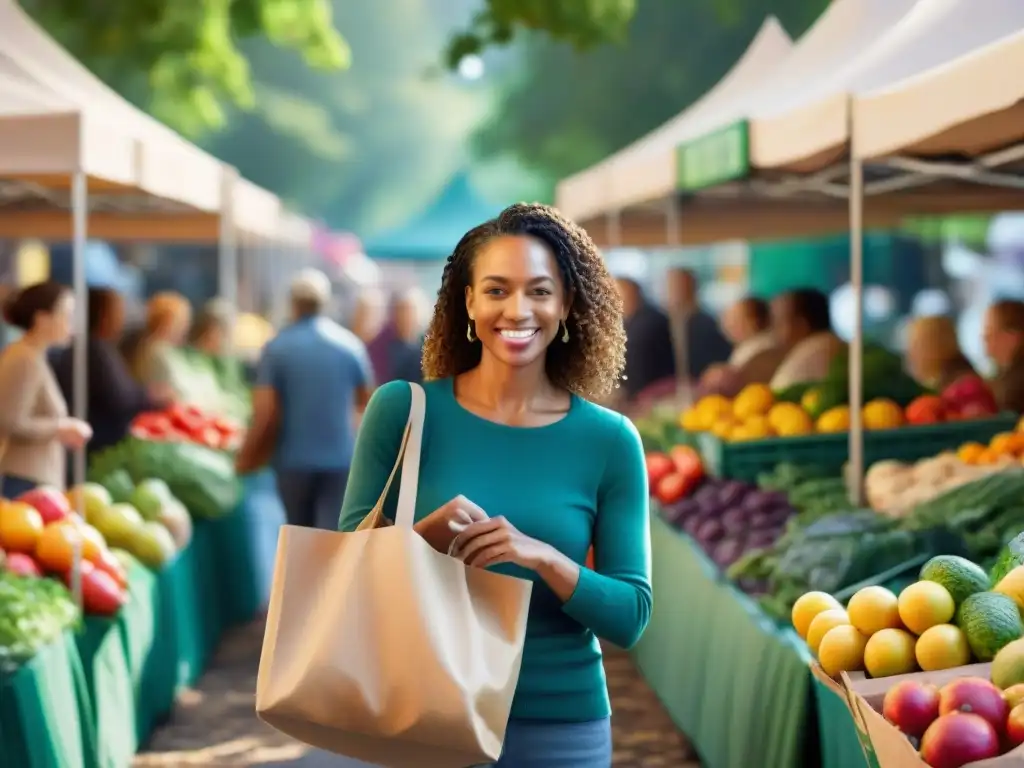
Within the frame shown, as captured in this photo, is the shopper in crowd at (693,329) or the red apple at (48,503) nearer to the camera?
the red apple at (48,503)

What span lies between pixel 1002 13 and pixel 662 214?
7.51 meters

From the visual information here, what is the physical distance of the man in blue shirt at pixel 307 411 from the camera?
773 cm

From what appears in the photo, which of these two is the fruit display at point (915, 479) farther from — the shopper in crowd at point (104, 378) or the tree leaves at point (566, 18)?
the tree leaves at point (566, 18)

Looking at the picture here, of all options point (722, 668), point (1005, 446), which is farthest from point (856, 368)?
point (722, 668)

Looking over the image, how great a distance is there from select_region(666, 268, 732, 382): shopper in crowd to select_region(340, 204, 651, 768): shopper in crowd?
7.83 metres

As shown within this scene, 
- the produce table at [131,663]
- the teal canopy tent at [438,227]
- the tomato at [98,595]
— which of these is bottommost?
the produce table at [131,663]

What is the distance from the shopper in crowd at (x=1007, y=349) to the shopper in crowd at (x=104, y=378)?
4150mm

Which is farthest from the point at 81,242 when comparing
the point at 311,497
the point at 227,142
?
the point at 227,142

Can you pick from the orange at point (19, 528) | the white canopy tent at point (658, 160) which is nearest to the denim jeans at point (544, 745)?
the orange at point (19, 528)

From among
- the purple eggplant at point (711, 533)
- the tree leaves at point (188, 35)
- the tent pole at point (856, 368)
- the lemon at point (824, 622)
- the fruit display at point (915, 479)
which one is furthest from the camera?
the tree leaves at point (188, 35)

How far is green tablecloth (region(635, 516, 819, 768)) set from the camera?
4379 millimetres

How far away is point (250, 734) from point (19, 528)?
5.34 ft

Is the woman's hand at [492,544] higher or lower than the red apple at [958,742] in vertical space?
higher

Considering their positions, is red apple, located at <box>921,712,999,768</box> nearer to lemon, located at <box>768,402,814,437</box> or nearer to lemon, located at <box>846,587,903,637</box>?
lemon, located at <box>846,587,903,637</box>
